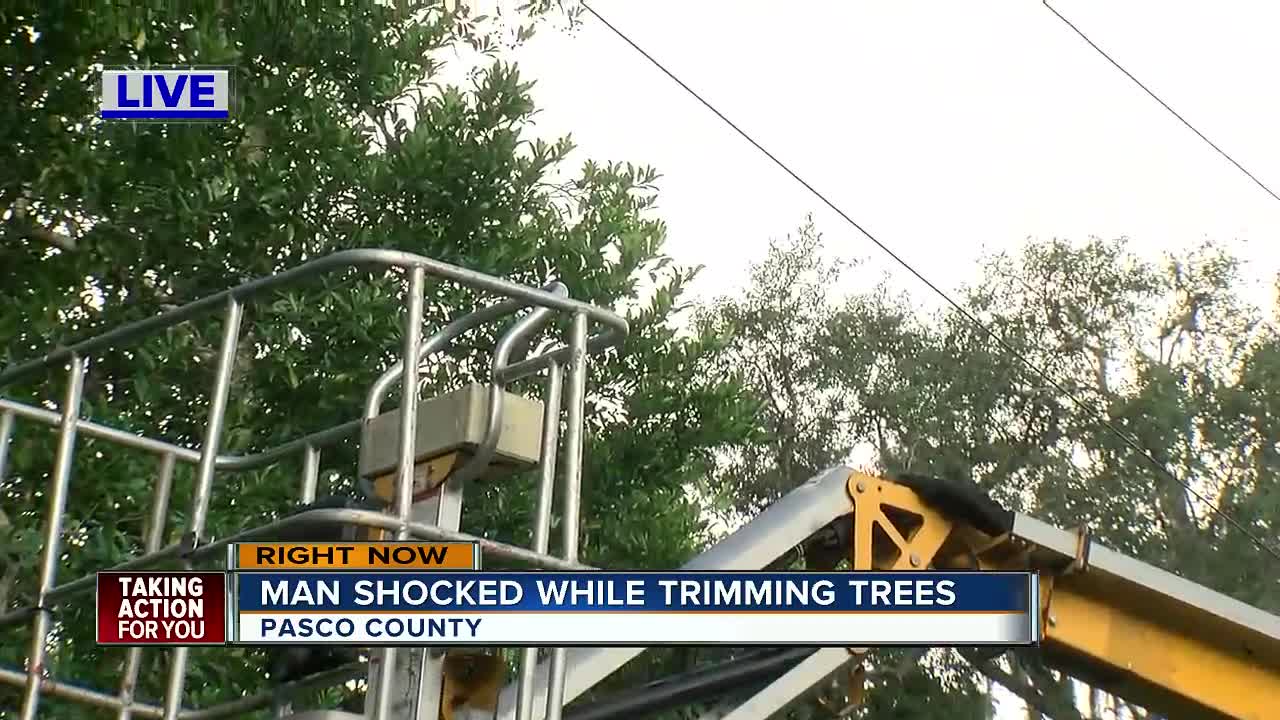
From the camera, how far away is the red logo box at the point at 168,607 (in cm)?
415

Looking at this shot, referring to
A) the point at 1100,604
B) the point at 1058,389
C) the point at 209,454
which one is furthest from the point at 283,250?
the point at 1058,389

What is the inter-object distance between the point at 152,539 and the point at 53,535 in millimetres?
555

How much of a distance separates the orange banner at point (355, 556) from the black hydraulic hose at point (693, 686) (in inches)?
60.7

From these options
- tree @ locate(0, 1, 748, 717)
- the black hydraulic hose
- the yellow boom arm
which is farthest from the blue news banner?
tree @ locate(0, 1, 748, 717)

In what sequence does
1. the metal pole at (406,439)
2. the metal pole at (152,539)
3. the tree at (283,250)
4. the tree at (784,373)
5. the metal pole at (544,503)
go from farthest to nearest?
1. the tree at (784,373)
2. the tree at (283,250)
3. the metal pole at (152,539)
4. the metal pole at (544,503)
5. the metal pole at (406,439)

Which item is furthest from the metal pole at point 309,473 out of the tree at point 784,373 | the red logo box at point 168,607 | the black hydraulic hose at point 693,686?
the tree at point 784,373

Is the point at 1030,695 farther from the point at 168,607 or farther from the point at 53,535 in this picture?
the point at 168,607

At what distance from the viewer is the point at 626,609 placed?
14.7ft

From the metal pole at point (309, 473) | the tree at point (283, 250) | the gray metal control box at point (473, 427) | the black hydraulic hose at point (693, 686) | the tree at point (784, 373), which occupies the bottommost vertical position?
the black hydraulic hose at point (693, 686)

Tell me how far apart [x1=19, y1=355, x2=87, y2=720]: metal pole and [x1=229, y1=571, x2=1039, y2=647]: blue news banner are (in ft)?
1.68

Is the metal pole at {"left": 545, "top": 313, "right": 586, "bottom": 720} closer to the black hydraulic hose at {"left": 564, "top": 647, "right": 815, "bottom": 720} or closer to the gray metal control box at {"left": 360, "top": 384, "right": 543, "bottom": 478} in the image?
the gray metal control box at {"left": 360, "top": 384, "right": 543, "bottom": 478}

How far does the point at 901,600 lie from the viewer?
4.87m

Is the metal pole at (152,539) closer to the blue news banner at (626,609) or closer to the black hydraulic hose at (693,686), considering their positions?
the blue news banner at (626,609)

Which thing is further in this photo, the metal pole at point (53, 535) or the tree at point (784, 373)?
the tree at point (784, 373)
